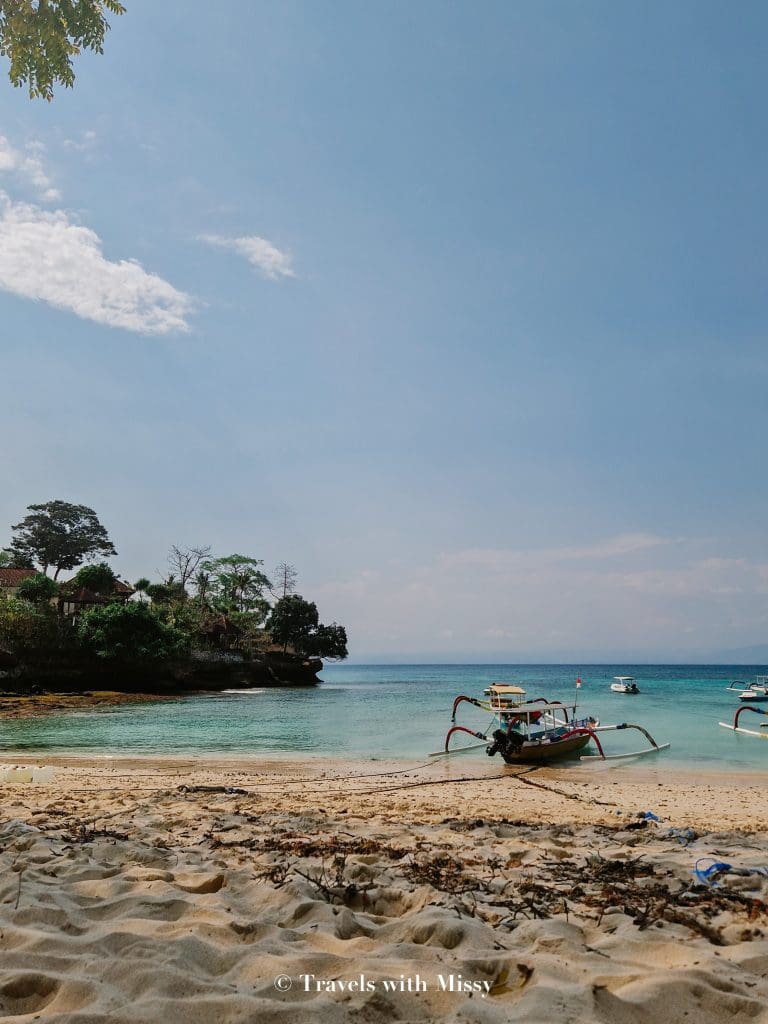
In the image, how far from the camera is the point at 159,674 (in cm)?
5141

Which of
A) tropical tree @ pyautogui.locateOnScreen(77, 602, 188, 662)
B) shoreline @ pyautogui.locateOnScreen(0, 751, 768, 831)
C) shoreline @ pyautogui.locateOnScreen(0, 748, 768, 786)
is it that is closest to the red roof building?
tropical tree @ pyautogui.locateOnScreen(77, 602, 188, 662)

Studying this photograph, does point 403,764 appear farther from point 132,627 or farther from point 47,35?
point 132,627

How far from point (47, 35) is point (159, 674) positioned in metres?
49.2

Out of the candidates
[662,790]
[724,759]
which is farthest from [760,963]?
[724,759]

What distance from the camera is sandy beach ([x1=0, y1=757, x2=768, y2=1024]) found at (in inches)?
105

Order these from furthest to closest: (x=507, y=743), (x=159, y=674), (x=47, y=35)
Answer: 1. (x=159, y=674)
2. (x=507, y=743)
3. (x=47, y=35)

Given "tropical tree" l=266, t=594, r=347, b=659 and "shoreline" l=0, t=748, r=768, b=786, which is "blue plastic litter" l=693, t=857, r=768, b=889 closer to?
"shoreline" l=0, t=748, r=768, b=786

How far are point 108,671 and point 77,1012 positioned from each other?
168 feet

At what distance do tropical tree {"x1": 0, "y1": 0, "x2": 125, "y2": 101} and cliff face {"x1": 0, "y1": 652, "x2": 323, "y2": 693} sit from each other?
139 feet

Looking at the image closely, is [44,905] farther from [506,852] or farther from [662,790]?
[662,790]

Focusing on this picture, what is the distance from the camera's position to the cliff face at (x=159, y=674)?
143ft

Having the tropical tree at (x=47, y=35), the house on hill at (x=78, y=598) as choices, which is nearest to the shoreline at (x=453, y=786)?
the tropical tree at (x=47, y=35)

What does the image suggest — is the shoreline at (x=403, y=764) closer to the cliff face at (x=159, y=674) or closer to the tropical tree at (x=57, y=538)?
the cliff face at (x=159, y=674)

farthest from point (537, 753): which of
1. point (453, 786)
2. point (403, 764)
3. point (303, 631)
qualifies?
point (303, 631)
